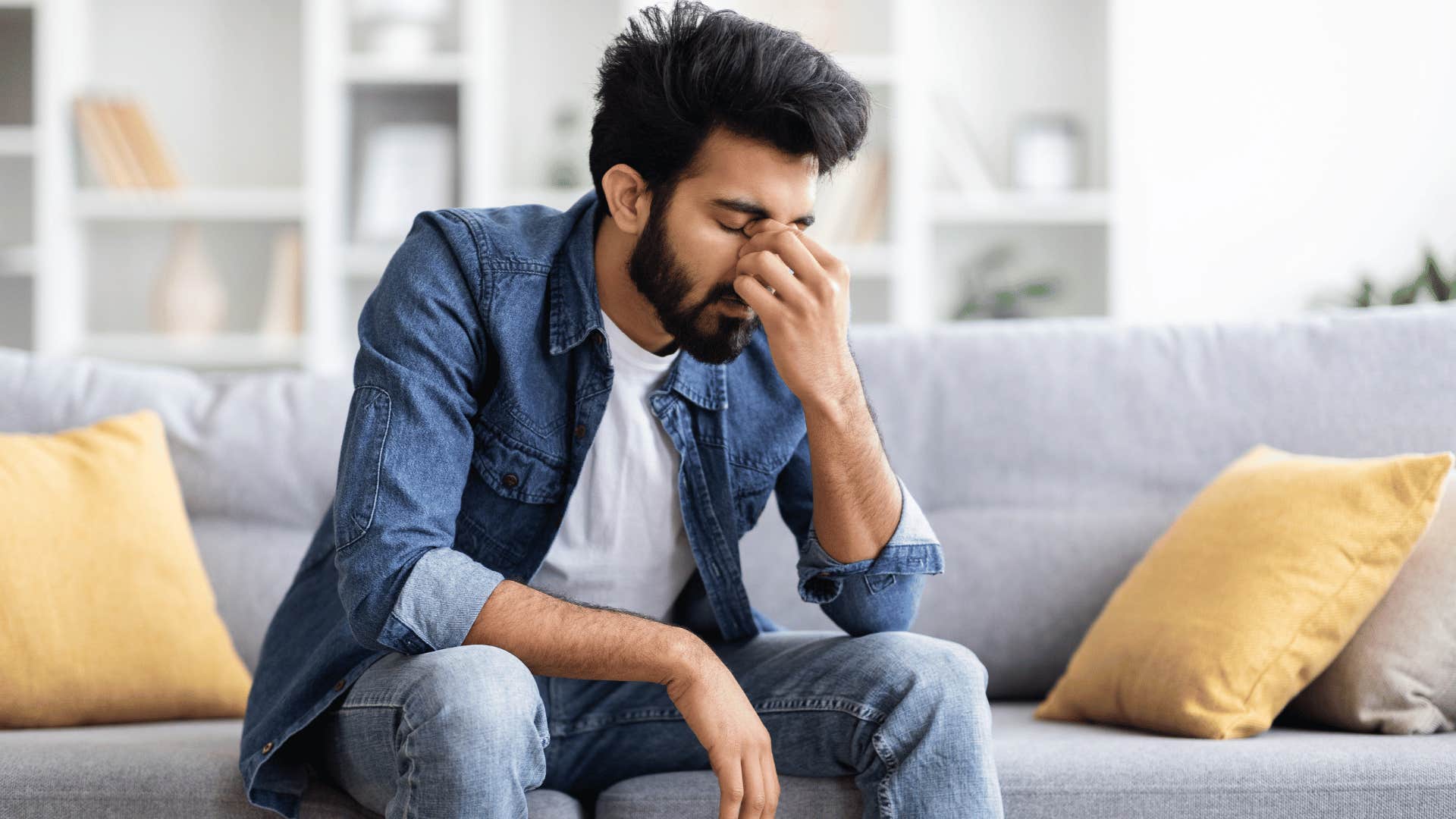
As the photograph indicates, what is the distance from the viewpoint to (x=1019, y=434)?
1.86 m

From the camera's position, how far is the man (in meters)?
1.14

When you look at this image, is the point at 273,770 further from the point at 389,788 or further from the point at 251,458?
the point at 251,458

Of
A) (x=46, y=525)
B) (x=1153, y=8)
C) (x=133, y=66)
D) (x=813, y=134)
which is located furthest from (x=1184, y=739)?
(x=133, y=66)

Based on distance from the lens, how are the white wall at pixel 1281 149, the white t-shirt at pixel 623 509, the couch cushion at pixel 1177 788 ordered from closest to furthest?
1. the couch cushion at pixel 1177 788
2. the white t-shirt at pixel 623 509
3. the white wall at pixel 1281 149

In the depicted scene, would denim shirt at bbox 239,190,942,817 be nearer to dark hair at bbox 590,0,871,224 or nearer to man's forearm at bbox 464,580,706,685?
man's forearm at bbox 464,580,706,685

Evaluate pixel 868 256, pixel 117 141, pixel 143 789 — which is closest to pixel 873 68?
pixel 868 256

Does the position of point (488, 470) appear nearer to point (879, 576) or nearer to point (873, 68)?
point (879, 576)

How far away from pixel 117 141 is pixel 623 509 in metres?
2.46

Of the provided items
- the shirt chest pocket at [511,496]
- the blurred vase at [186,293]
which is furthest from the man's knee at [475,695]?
the blurred vase at [186,293]

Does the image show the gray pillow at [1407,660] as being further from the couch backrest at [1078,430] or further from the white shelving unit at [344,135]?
the white shelving unit at [344,135]

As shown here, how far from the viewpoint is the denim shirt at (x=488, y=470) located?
45.4 inches

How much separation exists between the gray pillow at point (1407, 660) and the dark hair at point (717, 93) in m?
0.82

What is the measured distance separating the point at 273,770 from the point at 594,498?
0.42 meters

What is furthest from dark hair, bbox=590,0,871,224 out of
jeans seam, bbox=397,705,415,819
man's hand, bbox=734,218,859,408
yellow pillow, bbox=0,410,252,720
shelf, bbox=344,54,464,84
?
shelf, bbox=344,54,464,84
